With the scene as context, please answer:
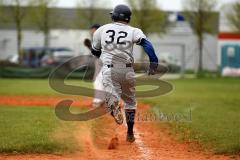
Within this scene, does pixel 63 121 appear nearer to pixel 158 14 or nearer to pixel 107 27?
pixel 107 27

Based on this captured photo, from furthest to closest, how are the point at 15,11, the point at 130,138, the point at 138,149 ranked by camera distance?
the point at 15,11, the point at 130,138, the point at 138,149

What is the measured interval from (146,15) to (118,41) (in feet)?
122

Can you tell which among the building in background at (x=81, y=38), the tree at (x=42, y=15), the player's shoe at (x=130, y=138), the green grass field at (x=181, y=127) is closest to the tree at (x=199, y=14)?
the building in background at (x=81, y=38)

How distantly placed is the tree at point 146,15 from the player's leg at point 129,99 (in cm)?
3530

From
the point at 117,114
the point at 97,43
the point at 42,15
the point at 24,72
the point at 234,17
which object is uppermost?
the point at 97,43

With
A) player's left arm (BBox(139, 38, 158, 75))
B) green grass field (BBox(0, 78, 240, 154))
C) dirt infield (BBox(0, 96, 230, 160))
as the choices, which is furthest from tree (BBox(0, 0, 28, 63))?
player's left arm (BBox(139, 38, 158, 75))

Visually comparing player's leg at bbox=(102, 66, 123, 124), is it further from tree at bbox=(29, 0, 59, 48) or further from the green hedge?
tree at bbox=(29, 0, 59, 48)

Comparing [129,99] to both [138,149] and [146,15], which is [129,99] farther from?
[146,15]

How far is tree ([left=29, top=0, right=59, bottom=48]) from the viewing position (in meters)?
47.9

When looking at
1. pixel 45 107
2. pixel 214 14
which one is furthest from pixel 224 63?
pixel 45 107

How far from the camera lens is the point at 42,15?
161 ft

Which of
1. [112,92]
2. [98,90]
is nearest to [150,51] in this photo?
[112,92]

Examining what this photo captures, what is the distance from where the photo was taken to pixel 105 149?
360 inches

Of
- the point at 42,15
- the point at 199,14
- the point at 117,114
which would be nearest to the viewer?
the point at 117,114
